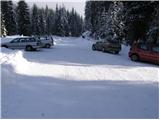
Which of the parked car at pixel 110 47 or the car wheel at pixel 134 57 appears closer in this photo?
the car wheel at pixel 134 57

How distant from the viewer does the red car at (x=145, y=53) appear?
80.4ft

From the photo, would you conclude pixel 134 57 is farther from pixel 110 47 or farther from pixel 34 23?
pixel 34 23

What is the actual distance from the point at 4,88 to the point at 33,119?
329 centimetres

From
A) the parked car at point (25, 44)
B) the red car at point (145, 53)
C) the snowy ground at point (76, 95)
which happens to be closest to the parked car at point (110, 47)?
the parked car at point (25, 44)

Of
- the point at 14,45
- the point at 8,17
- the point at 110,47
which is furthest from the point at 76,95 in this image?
the point at 8,17

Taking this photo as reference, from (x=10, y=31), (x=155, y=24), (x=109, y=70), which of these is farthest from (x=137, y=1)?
(x=10, y=31)

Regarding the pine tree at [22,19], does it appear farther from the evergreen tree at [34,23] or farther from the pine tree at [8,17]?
the evergreen tree at [34,23]

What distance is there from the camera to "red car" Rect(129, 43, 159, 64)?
24.5 metres

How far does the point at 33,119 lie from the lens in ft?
29.2

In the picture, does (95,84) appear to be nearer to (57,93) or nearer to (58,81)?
(58,81)

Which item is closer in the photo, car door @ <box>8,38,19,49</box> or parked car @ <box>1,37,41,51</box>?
parked car @ <box>1,37,41,51</box>

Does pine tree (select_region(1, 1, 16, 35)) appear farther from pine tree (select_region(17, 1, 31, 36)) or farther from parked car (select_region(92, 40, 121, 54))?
parked car (select_region(92, 40, 121, 54))

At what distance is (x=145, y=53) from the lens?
82.8 feet

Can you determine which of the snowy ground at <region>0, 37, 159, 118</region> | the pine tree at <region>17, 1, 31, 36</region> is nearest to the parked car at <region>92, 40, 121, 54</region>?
the snowy ground at <region>0, 37, 159, 118</region>
